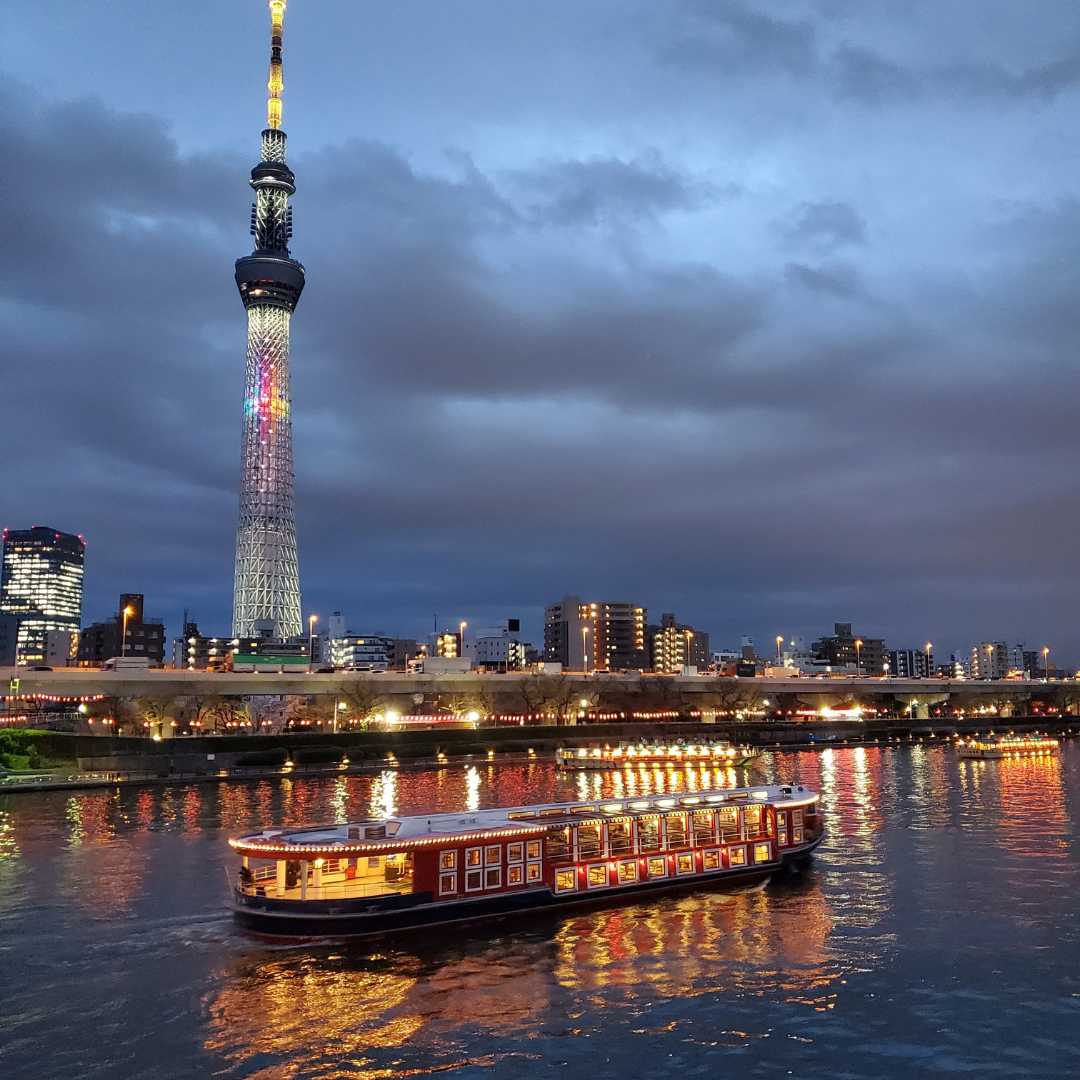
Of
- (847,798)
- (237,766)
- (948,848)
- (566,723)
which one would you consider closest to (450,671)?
(566,723)

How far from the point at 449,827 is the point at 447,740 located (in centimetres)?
8713

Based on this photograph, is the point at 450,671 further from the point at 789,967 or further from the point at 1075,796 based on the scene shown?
the point at 789,967

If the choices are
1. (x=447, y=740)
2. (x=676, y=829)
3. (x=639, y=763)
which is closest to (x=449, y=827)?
(x=676, y=829)

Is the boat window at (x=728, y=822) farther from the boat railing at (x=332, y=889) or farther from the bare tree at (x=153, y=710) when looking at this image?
the bare tree at (x=153, y=710)

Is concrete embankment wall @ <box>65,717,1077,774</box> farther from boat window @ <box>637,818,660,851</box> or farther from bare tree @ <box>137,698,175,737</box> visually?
boat window @ <box>637,818,660,851</box>

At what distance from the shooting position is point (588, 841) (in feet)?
151

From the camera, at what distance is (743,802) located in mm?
50875

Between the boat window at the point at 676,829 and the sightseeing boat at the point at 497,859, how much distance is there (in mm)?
66

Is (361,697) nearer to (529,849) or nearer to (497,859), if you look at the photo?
(529,849)

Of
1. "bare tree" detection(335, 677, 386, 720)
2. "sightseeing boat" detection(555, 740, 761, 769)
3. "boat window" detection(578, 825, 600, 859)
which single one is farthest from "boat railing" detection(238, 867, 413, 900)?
"bare tree" detection(335, 677, 386, 720)

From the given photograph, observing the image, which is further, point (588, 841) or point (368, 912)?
point (588, 841)

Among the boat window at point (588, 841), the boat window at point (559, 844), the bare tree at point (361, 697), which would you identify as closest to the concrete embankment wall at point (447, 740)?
the bare tree at point (361, 697)

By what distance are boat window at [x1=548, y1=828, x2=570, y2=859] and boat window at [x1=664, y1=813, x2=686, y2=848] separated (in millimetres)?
5333

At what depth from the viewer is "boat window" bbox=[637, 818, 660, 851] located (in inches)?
1837
